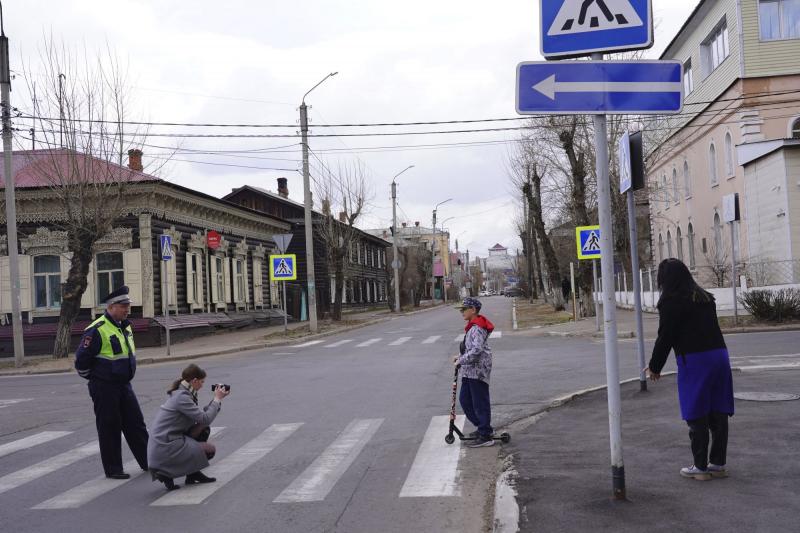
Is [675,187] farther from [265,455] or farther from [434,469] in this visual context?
[434,469]

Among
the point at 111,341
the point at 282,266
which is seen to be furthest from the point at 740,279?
the point at 111,341

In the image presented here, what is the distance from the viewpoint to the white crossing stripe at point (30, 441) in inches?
361

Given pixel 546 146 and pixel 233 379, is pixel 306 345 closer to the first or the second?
pixel 233 379

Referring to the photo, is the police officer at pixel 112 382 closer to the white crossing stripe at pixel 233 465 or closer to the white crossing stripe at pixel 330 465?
the white crossing stripe at pixel 233 465

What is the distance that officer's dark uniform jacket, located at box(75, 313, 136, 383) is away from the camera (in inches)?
292

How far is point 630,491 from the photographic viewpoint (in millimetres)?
5555

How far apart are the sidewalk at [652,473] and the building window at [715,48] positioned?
27.9 m

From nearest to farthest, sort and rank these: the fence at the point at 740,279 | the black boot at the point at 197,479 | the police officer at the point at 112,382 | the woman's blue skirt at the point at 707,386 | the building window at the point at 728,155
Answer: the woman's blue skirt at the point at 707,386 < the black boot at the point at 197,479 < the police officer at the point at 112,382 < the fence at the point at 740,279 < the building window at the point at 728,155

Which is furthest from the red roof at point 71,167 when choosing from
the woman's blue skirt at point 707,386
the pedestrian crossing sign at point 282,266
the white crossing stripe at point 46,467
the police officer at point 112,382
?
the woman's blue skirt at point 707,386

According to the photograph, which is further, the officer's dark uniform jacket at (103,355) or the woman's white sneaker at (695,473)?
the officer's dark uniform jacket at (103,355)

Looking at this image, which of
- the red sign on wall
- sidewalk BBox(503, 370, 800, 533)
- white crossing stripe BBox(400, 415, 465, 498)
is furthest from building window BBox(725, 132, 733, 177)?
white crossing stripe BBox(400, 415, 465, 498)

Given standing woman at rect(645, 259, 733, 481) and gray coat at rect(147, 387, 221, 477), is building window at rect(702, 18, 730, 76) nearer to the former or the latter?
standing woman at rect(645, 259, 733, 481)

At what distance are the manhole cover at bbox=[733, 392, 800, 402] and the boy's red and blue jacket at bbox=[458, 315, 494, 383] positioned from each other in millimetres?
3261

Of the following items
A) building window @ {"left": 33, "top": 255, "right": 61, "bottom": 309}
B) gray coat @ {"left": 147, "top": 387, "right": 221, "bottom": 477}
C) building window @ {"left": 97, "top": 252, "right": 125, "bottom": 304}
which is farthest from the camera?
building window @ {"left": 33, "top": 255, "right": 61, "bottom": 309}
